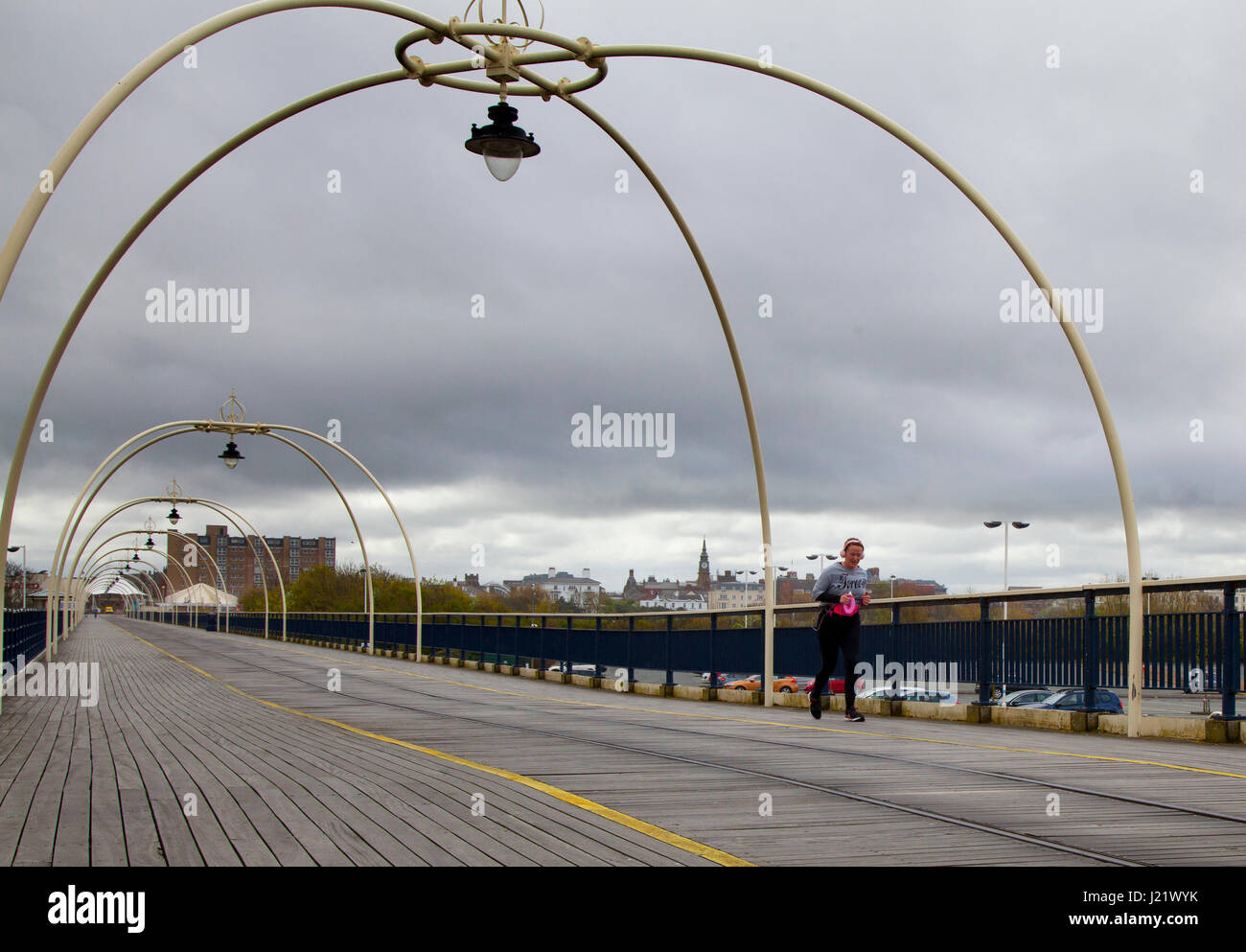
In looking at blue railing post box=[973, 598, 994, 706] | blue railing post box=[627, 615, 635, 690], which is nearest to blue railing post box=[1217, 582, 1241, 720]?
blue railing post box=[973, 598, 994, 706]

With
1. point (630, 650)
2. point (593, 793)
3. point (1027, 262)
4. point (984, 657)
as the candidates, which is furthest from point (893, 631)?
point (593, 793)

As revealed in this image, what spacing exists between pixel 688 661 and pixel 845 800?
44.1 feet

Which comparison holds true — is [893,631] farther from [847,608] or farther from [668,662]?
[668,662]

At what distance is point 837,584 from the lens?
13438mm

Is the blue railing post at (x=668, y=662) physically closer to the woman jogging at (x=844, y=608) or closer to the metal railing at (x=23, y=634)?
the woman jogging at (x=844, y=608)

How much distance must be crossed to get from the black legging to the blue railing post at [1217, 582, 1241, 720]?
3835mm

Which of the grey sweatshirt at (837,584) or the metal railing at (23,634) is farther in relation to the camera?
the metal railing at (23,634)

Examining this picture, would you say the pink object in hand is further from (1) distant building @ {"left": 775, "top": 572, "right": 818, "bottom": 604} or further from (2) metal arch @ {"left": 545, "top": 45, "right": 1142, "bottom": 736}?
(1) distant building @ {"left": 775, "top": 572, "right": 818, "bottom": 604}

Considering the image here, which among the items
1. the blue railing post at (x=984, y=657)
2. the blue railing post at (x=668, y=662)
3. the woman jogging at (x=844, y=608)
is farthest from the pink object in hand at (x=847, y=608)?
the blue railing post at (x=668, y=662)

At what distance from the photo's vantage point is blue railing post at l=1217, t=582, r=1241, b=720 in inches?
410

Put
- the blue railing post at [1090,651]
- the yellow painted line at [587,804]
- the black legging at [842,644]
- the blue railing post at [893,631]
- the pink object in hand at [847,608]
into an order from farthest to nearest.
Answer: the blue railing post at [893,631] → the black legging at [842,644] → the pink object in hand at [847,608] → the blue railing post at [1090,651] → the yellow painted line at [587,804]

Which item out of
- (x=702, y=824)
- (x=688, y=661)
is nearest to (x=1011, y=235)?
(x=702, y=824)

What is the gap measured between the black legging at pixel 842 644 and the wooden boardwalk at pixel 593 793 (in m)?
0.54

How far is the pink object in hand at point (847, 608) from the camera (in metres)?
13.2
